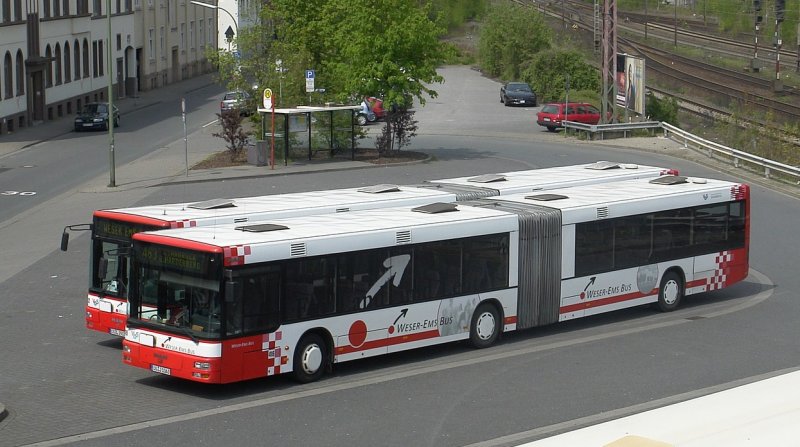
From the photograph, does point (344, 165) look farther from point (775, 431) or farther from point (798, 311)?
point (775, 431)

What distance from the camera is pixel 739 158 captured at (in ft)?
145

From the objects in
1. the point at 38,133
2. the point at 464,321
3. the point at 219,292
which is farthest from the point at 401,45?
the point at 219,292

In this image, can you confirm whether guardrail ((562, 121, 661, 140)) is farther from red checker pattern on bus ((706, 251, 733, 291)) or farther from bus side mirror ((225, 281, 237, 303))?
bus side mirror ((225, 281, 237, 303))

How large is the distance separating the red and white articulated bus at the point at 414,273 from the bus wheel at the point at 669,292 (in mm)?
26

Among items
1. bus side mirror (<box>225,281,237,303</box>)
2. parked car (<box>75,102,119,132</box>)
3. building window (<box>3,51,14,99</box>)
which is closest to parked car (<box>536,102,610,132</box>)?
parked car (<box>75,102,119,132</box>)

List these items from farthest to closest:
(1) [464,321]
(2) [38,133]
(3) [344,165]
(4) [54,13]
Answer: (4) [54,13] → (2) [38,133] → (3) [344,165] → (1) [464,321]

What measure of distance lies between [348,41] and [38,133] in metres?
19.9

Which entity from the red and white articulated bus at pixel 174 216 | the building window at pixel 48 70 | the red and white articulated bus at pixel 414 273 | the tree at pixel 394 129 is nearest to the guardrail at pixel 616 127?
the tree at pixel 394 129

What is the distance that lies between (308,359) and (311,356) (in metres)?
0.06

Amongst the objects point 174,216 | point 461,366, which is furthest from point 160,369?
point 461,366

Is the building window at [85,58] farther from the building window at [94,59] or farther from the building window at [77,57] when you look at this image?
the building window at [94,59]

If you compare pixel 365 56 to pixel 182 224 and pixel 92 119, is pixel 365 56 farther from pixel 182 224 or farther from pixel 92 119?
pixel 182 224

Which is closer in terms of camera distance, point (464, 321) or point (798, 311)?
point (464, 321)

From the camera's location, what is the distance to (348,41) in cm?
4631
